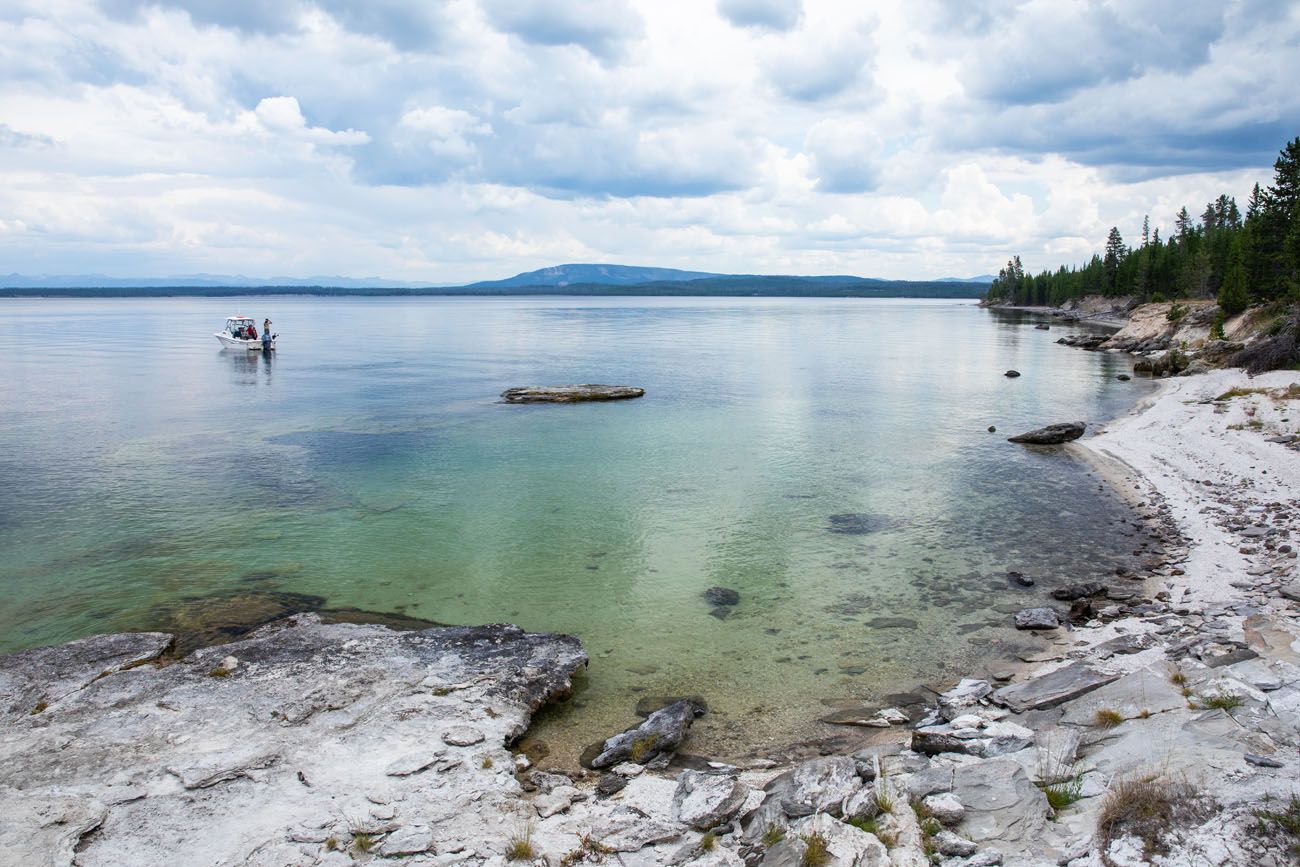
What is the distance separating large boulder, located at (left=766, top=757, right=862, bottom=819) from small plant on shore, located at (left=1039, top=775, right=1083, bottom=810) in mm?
2171

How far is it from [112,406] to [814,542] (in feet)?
146

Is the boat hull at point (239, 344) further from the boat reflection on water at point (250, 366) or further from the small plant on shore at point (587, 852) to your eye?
the small plant on shore at point (587, 852)

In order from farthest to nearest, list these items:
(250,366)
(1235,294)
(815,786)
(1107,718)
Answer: (1235,294), (250,366), (1107,718), (815,786)

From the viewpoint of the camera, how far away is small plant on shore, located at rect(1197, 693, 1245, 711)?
10.2 metres

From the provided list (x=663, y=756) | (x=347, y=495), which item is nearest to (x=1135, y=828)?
(x=663, y=756)

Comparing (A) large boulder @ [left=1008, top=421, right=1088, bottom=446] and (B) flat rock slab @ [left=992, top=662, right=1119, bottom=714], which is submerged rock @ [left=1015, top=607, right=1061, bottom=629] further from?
(A) large boulder @ [left=1008, top=421, right=1088, bottom=446]

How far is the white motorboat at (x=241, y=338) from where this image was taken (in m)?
83.1

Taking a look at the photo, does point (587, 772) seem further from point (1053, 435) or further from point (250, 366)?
point (250, 366)

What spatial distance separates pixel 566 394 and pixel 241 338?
53.5m

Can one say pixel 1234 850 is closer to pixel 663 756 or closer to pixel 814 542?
pixel 663 756

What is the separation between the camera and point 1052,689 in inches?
497

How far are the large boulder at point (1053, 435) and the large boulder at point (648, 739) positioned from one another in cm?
2944

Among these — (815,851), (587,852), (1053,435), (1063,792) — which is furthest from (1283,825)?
(1053,435)

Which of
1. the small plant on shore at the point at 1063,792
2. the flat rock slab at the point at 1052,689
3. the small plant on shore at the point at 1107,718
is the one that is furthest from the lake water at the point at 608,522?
the small plant on shore at the point at 1063,792
